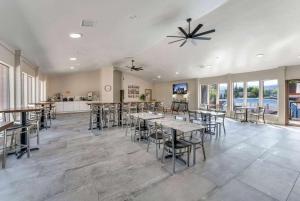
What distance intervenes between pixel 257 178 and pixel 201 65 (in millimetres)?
5939

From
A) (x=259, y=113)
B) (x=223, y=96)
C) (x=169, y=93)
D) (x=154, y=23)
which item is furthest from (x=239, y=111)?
(x=154, y=23)

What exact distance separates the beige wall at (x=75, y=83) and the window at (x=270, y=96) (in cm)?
986

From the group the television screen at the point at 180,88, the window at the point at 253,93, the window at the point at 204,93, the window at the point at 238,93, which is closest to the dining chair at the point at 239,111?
the window at the point at 238,93

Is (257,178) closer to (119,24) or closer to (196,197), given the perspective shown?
(196,197)

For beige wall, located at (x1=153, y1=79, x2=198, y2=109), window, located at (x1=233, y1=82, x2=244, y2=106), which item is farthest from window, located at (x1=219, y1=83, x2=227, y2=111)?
beige wall, located at (x1=153, y1=79, x2=198, y2=109)

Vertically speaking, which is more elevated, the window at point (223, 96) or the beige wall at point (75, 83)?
the beige wall at point (75, 83)

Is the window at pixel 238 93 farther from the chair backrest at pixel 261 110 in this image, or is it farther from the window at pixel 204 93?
the window at pixel 204 93

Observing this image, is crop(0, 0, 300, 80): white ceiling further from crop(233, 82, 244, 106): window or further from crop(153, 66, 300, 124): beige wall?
crop(233, 82, 244, 106): window

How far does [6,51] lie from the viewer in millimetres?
3838

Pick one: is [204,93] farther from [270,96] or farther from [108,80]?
[108,80]

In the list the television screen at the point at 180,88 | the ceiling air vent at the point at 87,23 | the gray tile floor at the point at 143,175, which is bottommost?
the gray tile floor at the point at 143,175

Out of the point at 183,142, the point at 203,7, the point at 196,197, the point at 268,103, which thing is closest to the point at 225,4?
the point at 203,7

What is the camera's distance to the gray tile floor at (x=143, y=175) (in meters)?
2.01

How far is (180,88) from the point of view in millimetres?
11727
